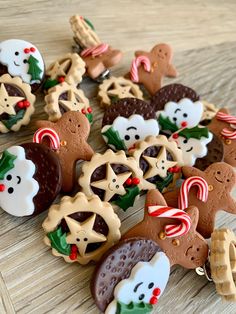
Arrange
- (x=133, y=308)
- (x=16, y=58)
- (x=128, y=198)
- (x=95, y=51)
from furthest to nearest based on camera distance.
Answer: (x=95, y=51), (x=16, y=58), (x=128, y=198), (x=133, y=308)

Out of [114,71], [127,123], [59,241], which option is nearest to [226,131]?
[127,123]

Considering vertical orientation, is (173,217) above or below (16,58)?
below

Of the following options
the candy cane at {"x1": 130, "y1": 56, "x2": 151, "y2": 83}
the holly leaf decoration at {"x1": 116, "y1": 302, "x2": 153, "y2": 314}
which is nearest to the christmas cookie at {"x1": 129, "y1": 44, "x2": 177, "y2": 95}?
the candy cane at {"x1": 130, "y1": 56, "x2": 151, "y2": 83}

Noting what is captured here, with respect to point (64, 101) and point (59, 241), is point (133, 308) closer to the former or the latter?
point (59, 241)

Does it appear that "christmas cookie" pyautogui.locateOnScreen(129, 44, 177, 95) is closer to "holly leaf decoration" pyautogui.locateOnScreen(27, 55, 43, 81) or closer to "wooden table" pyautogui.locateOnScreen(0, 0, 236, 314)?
"wooden table" pyautogui.locateOnScreen(0, 0, 236, 314)

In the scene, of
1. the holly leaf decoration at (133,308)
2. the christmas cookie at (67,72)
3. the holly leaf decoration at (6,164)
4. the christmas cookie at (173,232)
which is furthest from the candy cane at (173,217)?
the christmas cookie at (67,72)

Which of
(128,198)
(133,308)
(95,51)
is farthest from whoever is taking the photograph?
(95,51)

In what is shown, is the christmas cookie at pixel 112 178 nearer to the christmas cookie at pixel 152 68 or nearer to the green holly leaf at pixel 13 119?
the green holly leaf at pixel 13 119
